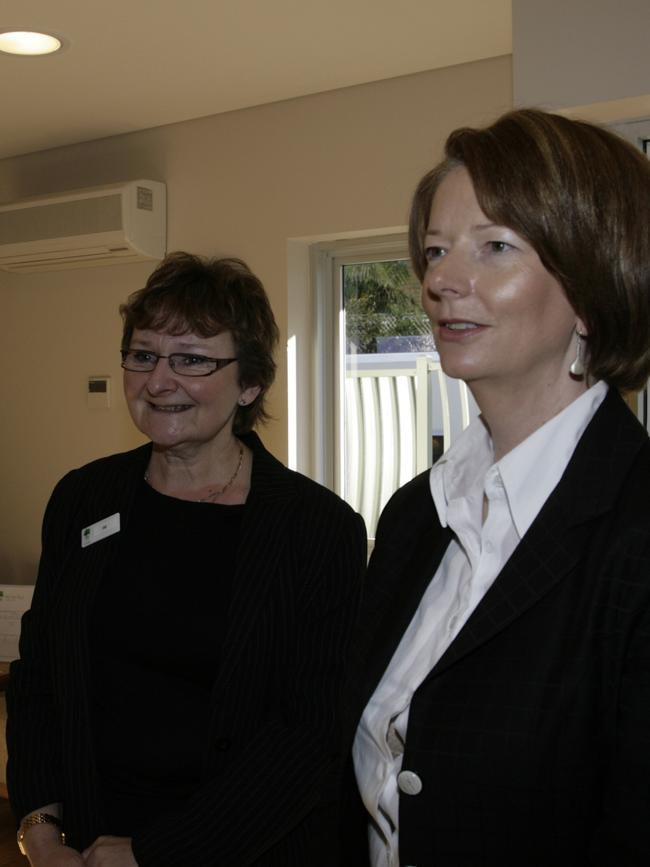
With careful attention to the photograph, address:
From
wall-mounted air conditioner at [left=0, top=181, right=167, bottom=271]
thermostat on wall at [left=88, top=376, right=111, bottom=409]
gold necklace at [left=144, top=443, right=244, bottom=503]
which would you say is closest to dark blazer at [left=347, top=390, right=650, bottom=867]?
gold necklace at [left=144, top=443, right=244, bottom=503]

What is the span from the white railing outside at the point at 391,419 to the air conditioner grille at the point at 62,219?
118cm

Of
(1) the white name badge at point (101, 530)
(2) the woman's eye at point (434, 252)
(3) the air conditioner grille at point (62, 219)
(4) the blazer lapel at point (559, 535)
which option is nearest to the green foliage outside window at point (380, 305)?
(3) the air conditioner grille at point (62, 219)

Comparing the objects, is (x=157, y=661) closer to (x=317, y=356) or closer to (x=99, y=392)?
(x=317, y=356)

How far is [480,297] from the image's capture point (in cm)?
101

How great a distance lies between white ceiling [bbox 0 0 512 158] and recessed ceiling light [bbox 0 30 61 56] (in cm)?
5

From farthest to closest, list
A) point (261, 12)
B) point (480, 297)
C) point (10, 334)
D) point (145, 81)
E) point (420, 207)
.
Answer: point (10, 334) < point (145, 81) < point (261, 12) < point (420, 207) < point (480, 297)

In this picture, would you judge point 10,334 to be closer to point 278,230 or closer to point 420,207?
point 278,230

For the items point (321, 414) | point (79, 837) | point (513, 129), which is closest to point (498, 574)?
point (513, 129)

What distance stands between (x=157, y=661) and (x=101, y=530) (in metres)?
0.28

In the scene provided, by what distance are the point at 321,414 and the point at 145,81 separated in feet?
4.78

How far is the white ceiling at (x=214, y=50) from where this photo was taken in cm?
289

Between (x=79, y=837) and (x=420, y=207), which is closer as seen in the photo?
(x=420, y=207)

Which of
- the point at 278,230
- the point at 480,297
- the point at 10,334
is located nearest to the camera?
the point at 480,297

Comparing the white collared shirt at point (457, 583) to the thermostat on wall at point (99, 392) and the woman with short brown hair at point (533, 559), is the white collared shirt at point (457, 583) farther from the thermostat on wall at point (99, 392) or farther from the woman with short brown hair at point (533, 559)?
the thermostat on wall at point (99, 392)
